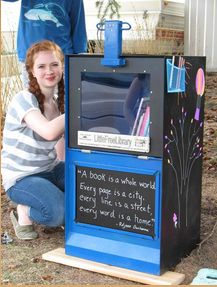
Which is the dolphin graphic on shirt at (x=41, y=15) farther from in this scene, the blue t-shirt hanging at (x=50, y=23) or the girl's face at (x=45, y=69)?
the girl's face at (x=45, y=69)

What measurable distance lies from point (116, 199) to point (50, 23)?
5.68 ft

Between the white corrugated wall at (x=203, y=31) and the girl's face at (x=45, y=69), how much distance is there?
767 centimetres

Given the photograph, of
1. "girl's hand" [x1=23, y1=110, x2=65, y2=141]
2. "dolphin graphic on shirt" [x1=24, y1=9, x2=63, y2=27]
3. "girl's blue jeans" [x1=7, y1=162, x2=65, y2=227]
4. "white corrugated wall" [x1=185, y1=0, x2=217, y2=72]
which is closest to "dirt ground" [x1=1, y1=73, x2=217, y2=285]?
"girl's blue jeans" [x1=7, y1=162, x2=65, y2=227]

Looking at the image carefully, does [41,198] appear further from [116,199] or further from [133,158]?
[133,158]

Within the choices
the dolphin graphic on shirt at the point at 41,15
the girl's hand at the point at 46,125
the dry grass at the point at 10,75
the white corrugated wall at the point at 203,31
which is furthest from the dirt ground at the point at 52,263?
the white corrugated wall at the point at 203,31

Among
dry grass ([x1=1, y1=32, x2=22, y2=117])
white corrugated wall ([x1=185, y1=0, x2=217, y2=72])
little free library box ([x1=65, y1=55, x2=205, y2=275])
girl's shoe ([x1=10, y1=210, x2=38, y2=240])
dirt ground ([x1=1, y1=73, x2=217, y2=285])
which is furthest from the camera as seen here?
white corrugated wall ([x1=185, y1=0, x2=217, y2=72])

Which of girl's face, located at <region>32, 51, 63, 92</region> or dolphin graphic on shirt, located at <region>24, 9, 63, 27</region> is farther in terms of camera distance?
dolphin graphic on shirt, located at <region>24, 9, 63, 27</region>

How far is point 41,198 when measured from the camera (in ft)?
10.9

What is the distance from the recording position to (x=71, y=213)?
3115 millimetres

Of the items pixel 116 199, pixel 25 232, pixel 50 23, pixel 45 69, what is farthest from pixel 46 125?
pixel 50 23

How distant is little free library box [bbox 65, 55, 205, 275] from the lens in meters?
2.76

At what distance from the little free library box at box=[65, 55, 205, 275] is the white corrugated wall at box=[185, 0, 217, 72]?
312 inches

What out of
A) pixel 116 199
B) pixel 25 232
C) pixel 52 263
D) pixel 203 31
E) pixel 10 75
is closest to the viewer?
pixel 116 199

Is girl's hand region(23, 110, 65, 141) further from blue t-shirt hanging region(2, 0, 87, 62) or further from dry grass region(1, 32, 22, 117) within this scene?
dry grass region(1, 32, 22, 117)
